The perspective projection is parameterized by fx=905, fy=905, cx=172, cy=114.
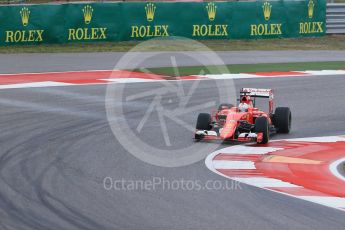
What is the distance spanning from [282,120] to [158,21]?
631 inches

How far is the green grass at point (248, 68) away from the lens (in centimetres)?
2459

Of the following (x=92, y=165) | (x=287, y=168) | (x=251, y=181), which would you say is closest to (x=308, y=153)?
(x=287, y=168)

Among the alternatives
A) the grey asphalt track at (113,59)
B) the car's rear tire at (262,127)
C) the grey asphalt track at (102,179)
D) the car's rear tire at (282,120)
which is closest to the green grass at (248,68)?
the grey asphalt track at (113,59)

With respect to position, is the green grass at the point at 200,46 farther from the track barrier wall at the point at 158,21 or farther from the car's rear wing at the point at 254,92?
the car's rear wing at the point at 254,92

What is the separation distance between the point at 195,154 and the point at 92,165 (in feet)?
5.60

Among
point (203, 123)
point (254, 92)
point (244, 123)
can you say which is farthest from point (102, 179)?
point (254, 92)

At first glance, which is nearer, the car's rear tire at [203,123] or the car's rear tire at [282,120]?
the car's rear tire at [203,123]

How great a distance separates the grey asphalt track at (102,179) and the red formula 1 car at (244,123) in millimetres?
287

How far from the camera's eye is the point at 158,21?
30.8m

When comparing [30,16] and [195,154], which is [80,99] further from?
[30,16]

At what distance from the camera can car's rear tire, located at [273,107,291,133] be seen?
1528 cm

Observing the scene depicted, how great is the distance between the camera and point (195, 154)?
43.5ft

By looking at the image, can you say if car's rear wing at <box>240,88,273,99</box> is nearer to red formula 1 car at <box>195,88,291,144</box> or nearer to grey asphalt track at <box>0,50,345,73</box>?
red formula 1 car at <box>195,88,291,144</box>

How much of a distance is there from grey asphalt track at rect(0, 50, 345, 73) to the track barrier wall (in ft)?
4.46
